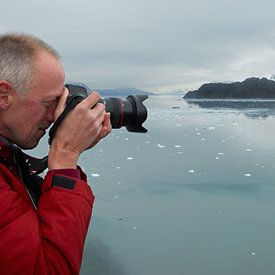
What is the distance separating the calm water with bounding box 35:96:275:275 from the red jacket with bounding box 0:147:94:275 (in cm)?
202

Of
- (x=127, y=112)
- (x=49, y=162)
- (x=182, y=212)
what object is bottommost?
(x=182, y=212)

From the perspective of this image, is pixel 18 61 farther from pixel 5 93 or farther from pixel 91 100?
pixel 91 100

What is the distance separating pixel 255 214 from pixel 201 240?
873mm

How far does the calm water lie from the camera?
294cm

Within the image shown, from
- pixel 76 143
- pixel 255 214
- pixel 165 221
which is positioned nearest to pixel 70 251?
pixel 76 143

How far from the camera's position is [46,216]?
0.88 m


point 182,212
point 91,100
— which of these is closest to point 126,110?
point 91,100

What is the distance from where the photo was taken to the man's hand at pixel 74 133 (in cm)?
97

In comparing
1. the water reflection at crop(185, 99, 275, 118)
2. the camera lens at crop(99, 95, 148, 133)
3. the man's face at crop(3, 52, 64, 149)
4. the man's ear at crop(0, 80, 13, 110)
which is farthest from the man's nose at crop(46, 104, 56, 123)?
the water reflection at crop(185, 99, 275, 118)

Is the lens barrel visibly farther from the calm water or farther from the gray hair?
the calm water

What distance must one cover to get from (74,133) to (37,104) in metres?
0.12

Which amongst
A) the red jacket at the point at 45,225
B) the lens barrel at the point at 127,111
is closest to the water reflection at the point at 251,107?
the lens barrel at the point at 127,111

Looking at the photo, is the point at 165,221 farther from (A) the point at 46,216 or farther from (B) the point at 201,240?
(A) the point at 46,216

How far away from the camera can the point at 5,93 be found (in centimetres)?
95
